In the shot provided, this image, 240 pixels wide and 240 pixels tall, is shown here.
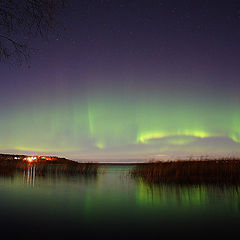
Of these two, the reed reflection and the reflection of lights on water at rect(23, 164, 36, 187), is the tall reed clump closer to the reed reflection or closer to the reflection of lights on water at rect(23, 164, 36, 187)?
the reed reflection

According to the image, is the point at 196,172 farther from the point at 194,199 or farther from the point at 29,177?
the point at 29,177

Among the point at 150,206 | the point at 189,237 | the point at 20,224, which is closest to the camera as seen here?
the point at 189,237

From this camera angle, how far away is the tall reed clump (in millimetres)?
15531

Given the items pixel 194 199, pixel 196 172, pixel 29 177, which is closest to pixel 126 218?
pixel 194 199

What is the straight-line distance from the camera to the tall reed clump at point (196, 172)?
15.5m

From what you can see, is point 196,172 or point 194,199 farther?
point 196,172

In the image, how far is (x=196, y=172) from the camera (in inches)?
644

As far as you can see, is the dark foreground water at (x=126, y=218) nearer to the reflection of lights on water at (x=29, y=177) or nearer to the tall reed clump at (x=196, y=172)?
the tall reed clump at (x=196, y=172)

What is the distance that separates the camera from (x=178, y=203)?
9336 mm

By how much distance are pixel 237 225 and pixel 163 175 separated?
1048cm

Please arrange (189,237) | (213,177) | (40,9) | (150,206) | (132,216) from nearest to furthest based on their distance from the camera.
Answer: (40,9), (189,237), (132,216), (150,206), (213,177)

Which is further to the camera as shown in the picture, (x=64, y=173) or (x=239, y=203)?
(x=64, y=173)

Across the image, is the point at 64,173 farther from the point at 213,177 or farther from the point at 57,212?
the point at 57,212

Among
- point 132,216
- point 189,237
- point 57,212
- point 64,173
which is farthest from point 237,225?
point 64,173
